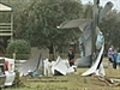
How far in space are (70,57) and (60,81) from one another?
7444 millimetres

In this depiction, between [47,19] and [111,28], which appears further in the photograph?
[111,28]

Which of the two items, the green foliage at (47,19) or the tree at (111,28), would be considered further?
the tree at (111,28)

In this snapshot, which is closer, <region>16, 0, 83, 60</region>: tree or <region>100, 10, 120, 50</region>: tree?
<region>16, 0, 83, 60</region>: tree

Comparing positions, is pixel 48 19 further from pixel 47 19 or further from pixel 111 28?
pixel 111 28

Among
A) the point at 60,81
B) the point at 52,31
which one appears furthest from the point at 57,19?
the point at 60,81

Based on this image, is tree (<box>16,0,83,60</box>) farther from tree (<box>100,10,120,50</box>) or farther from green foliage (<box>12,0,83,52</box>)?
tree (<box>100,10,120,50</box>)

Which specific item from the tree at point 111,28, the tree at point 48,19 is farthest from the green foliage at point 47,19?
the tree at point 111,28

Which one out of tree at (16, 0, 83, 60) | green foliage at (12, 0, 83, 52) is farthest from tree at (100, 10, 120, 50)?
tree at (16, 0, 83, 60)

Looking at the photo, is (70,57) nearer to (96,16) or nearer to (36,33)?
(96,16)

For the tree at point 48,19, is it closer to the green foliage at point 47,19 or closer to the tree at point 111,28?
the green foliage at point 47,19

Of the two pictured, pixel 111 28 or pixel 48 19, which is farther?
pixel 111 28

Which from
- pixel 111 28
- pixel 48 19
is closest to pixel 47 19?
pixel 48 19

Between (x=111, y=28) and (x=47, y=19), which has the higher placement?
(x=47, y=19)

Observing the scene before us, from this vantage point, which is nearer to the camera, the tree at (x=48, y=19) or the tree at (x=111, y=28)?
the tree at (x=48, y=19)
